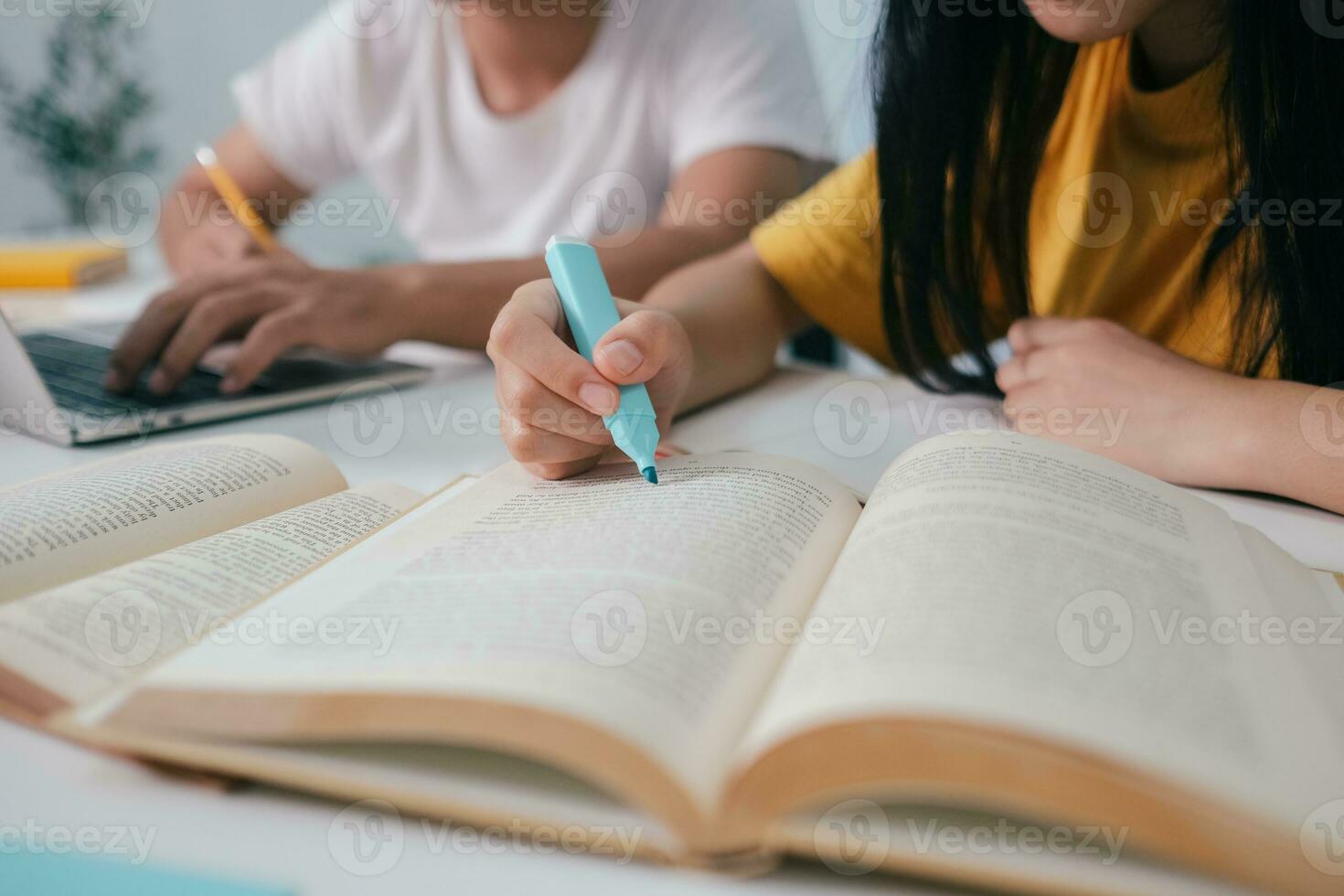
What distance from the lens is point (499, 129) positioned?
1.18 metres

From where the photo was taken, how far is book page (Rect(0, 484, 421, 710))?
323 mm

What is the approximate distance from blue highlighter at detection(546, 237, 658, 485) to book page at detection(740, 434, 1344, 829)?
12 cm

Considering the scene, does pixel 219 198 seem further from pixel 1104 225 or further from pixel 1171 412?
pixel 1171 412

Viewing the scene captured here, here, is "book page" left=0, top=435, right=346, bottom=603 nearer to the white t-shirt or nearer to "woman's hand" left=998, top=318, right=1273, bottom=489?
"woman's hand" left=998, top=318, right=1273, bottom=489

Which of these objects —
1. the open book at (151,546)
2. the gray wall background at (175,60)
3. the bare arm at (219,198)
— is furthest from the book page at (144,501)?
the gray wall background at (175,60)

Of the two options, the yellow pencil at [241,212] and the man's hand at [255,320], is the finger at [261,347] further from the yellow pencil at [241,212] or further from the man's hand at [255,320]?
the yellow pencil at [241,212]

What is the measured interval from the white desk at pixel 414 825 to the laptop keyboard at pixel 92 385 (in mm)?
44

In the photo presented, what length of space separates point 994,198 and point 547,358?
449mm

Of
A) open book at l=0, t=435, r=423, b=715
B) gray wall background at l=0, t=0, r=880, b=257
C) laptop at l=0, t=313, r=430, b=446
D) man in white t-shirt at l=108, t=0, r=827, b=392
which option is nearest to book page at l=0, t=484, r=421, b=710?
open book at l=0, t=435, r=423, b=715

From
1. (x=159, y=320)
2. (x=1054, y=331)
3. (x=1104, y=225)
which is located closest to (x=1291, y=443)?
(x=1054, y=331)

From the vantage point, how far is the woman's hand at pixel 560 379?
1.55 ft

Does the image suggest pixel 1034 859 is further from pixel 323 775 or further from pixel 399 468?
pixel 399 468

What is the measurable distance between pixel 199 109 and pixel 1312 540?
252 cm

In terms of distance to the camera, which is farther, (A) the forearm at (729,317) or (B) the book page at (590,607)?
(A) the forearm at (729,317)
